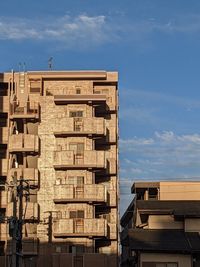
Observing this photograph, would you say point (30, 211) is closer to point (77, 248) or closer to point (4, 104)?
point (77, 248)

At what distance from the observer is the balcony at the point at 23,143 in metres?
66.2

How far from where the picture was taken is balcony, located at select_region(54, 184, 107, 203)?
211 ft

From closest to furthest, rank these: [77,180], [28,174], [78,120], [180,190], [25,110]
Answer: [180,190] < [28,174] < [77,180] < [78,120] < [25,110]

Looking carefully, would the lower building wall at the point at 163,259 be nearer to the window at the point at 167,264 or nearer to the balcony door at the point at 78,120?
the window at the point at 167,264

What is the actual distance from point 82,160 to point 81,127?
11.6 feet

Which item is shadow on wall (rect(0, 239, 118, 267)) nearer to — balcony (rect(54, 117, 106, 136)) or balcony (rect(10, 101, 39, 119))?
balcony (rect(54, 117, 106, 136))

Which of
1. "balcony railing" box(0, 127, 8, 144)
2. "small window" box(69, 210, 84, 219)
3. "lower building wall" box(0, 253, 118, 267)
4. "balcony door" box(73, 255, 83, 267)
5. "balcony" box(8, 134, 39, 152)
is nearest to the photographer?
"lower building wall" box(0, 253, 118, 267)

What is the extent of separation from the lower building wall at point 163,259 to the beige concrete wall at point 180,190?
50.7ft

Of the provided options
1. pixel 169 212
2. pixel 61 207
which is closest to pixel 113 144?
pixel 61 207

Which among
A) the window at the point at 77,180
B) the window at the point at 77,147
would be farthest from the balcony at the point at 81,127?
the window at the point at 77,180

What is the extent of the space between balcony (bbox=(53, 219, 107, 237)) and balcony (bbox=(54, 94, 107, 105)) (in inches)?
490

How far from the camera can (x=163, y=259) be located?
161 feet

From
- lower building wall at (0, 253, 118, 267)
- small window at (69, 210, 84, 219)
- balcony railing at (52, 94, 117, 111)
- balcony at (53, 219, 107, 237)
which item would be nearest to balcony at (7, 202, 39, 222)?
balcony at (53, 219, 107, 237)

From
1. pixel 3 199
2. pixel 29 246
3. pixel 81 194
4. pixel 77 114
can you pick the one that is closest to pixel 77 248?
pixel 29 246
